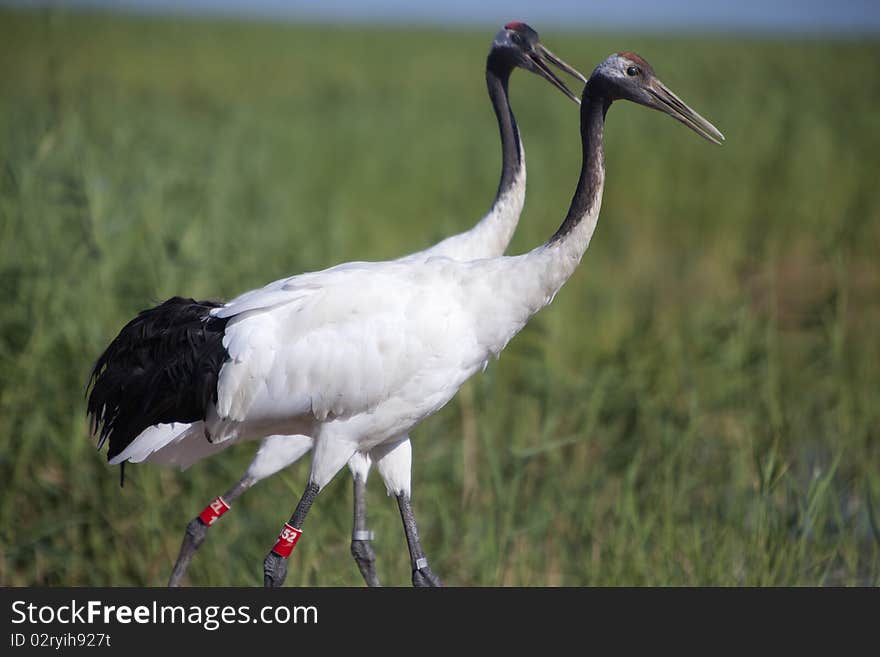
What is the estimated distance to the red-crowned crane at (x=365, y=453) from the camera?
3816mm

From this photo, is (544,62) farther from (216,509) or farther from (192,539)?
(192,539)

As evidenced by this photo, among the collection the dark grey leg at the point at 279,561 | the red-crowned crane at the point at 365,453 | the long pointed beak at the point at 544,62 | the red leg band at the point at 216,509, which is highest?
the long pointed beak at the point at 544,62

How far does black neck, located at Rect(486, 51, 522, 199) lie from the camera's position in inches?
172

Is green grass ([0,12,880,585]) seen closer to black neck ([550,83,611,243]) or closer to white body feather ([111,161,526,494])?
white body feather ([111,161,526,494])

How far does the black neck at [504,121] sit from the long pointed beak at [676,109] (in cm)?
93

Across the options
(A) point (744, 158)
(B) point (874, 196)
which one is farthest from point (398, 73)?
(B) point (874, 196)

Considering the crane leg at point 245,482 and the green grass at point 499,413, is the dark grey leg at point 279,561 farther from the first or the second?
the green grass at point 499,413

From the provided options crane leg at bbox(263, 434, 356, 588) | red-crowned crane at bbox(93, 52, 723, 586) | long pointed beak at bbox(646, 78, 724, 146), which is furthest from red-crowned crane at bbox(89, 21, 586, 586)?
long pointed beak at bbox(646, 78, 724, 146)

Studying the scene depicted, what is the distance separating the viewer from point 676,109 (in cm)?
354

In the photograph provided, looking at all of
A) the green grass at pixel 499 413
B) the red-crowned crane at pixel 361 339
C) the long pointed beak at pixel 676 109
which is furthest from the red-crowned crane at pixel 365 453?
the long pointed beak at pixel 676 109

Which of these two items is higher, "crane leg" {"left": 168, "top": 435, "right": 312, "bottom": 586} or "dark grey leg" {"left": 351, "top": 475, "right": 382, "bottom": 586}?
"crane leg" {"left": 168, "top": 435, "right": 312, "bottom": 586}

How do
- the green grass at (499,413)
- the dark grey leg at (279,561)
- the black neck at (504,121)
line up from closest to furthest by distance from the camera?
1. the dark grey leg at (279,561)
2. the black neck at (504,121)
3. the green grass at (499,413)

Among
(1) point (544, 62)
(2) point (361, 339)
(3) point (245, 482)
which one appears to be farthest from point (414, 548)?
(1) point (544, 62)

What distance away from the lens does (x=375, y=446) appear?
390cm
